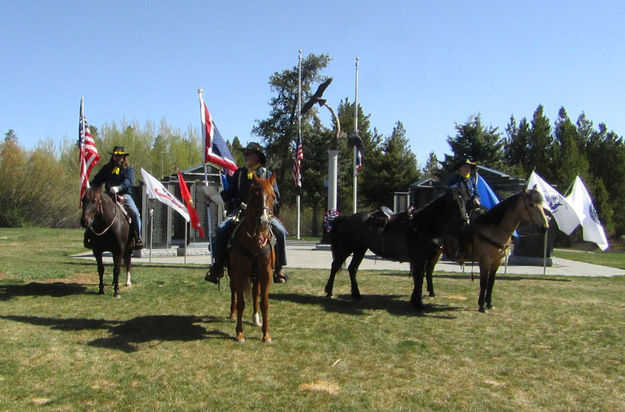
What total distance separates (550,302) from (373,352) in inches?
211

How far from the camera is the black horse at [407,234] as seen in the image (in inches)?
350

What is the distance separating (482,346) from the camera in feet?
23.0

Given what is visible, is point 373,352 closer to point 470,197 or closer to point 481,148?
point 470,197

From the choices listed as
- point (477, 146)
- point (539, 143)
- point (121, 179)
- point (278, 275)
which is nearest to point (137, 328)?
point (278, 275)

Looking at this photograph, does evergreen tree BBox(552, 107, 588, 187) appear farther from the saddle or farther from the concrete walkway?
the saddle

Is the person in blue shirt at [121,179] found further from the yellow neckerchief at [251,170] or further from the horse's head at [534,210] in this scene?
the horse's head at [534,210]

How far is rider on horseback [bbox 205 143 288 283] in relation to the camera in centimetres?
737

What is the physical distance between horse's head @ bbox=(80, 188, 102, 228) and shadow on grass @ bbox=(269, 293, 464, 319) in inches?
149

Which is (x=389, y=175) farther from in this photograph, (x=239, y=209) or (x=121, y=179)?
(x=239, y=209)

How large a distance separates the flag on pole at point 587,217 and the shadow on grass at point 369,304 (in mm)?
6497

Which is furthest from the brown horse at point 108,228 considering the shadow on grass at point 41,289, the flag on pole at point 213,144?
the flag on pole at point 213,144

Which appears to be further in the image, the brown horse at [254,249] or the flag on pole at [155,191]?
the flag on pole at [155,191]

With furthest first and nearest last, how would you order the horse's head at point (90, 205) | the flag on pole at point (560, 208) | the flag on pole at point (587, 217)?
1. the flag on pole at point (560, 208)
2. the flag on pole at point (587, 217)
3. the horse's head at point (90, 205)

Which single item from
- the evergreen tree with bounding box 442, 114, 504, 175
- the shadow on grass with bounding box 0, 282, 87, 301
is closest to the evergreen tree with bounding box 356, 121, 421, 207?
the evergreen tree with bounding box 442, 114, 504, 175
